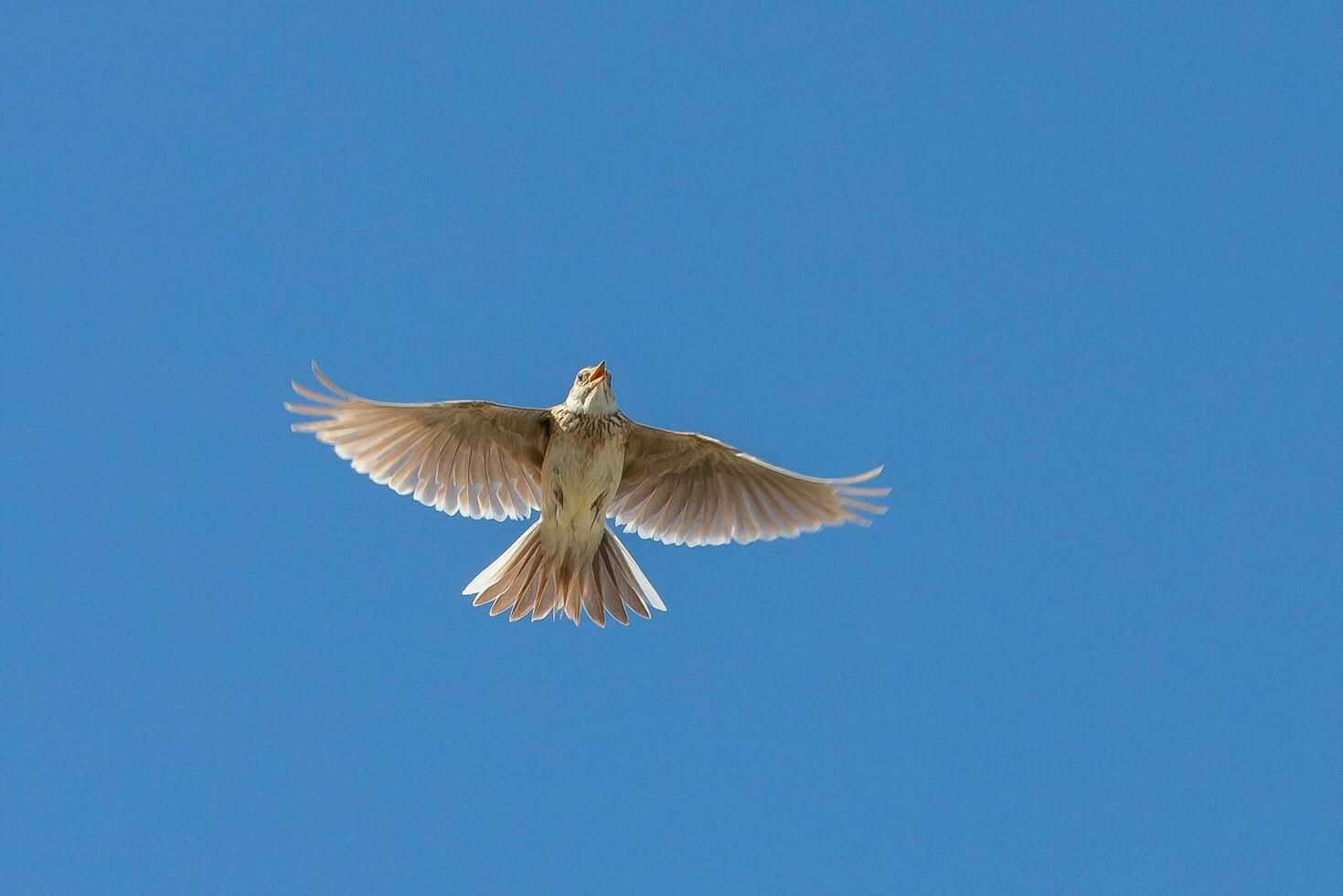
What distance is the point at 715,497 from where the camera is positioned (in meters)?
14.7

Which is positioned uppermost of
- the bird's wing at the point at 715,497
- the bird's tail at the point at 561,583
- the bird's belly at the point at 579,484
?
the bird's wing at the point at 715,497

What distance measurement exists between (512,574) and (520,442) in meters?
1.12

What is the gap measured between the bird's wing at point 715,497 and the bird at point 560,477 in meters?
0.01

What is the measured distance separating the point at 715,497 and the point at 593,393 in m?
2.09

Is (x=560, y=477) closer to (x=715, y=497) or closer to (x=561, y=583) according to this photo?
(x=561, y=583)

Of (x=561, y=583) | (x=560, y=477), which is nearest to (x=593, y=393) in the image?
(x=560, y=477)

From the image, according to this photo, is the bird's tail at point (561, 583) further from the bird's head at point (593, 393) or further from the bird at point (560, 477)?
the bird's head at point (593, 393)

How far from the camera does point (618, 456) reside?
1356 cm

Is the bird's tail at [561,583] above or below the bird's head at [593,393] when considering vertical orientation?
below

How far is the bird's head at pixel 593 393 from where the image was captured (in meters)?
13.1

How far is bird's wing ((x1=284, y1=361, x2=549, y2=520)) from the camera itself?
1316 centimetres

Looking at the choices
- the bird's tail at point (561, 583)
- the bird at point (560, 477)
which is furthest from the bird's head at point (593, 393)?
the bird's tail at point (561, 583)

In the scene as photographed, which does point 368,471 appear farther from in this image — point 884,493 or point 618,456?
point 884,493

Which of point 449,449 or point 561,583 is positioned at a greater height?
point 449,449
